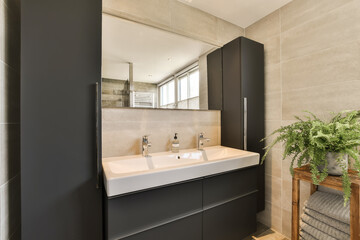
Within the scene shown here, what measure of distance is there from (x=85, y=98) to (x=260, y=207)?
1.95 metres

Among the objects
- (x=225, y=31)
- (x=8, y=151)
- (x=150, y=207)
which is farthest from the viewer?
(x=225, y=31)

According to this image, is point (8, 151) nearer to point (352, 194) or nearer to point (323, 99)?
point (352, 194)

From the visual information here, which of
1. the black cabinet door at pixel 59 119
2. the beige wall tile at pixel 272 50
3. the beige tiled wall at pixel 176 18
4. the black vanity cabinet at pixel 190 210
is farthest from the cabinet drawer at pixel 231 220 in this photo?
the beige tiled wall at pixel 176 18

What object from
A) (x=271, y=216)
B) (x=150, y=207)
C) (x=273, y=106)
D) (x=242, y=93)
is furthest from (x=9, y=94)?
(x=271, y=216)

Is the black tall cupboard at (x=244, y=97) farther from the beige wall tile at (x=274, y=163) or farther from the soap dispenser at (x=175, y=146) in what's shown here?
the soap dispenser at (x=175, y=146)

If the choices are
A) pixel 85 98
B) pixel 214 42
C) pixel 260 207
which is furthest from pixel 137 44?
pixel 260 207

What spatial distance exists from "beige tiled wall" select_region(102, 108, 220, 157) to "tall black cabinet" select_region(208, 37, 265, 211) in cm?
20

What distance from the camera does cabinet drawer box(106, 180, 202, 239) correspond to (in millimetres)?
878

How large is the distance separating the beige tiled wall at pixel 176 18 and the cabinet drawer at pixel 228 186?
1.37 meters

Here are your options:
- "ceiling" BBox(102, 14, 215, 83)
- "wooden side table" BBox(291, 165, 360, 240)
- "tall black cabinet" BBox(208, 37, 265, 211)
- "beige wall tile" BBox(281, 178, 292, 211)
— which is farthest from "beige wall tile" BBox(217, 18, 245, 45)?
"beige wall tile" BBox(281, 178, 292, 211)

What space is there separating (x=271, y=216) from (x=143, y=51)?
2143 millimetres

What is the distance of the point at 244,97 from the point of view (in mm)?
1621

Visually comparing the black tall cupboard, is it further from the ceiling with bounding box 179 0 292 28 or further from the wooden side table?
the wooden side table

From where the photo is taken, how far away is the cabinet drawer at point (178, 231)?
963 mm
